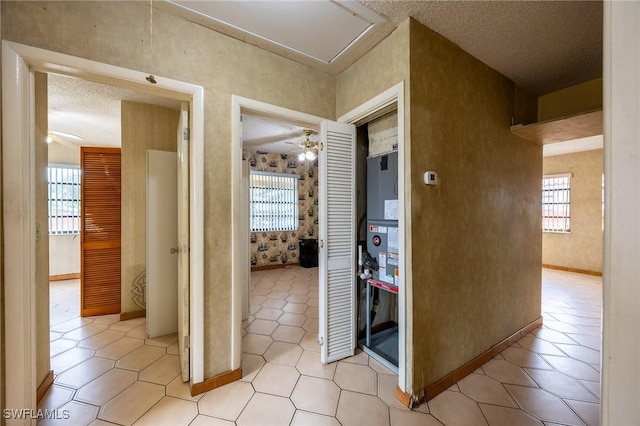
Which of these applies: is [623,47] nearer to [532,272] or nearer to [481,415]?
[481,415]

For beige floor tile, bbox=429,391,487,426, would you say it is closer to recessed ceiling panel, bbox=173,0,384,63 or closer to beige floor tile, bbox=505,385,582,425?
beige floor tile, bbox=505,385,582,425

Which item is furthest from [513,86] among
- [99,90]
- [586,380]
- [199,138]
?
[99,90]

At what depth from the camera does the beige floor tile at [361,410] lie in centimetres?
147

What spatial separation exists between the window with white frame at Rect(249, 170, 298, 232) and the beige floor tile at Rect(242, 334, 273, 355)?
324cm

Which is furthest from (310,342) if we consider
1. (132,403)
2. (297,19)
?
(297,19)

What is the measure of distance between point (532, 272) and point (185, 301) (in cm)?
341

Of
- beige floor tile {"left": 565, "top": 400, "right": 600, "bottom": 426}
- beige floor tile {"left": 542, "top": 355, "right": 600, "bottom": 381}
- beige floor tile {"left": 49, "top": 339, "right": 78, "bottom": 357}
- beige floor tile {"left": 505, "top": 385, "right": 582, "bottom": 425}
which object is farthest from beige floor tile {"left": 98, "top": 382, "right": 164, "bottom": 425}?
beige floor tile {"left": 542, "top": 355, "right": 600, "bottom": 381}

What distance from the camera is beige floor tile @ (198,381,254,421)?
152cm

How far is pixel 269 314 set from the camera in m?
3.07

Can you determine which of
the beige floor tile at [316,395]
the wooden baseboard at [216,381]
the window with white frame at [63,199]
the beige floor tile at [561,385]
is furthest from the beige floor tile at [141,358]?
the window with white frame at [63,199]

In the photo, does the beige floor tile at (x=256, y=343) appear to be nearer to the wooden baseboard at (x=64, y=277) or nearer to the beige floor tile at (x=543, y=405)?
the beige floor tile at (x=543, y=405)

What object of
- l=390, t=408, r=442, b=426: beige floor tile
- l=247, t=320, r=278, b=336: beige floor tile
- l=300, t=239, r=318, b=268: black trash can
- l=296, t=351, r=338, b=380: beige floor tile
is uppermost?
l=300, t=239, r=318, b=268: black trash can

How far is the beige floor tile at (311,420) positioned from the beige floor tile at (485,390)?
3.26ft

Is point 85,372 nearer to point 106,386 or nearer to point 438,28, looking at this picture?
point 106,386
